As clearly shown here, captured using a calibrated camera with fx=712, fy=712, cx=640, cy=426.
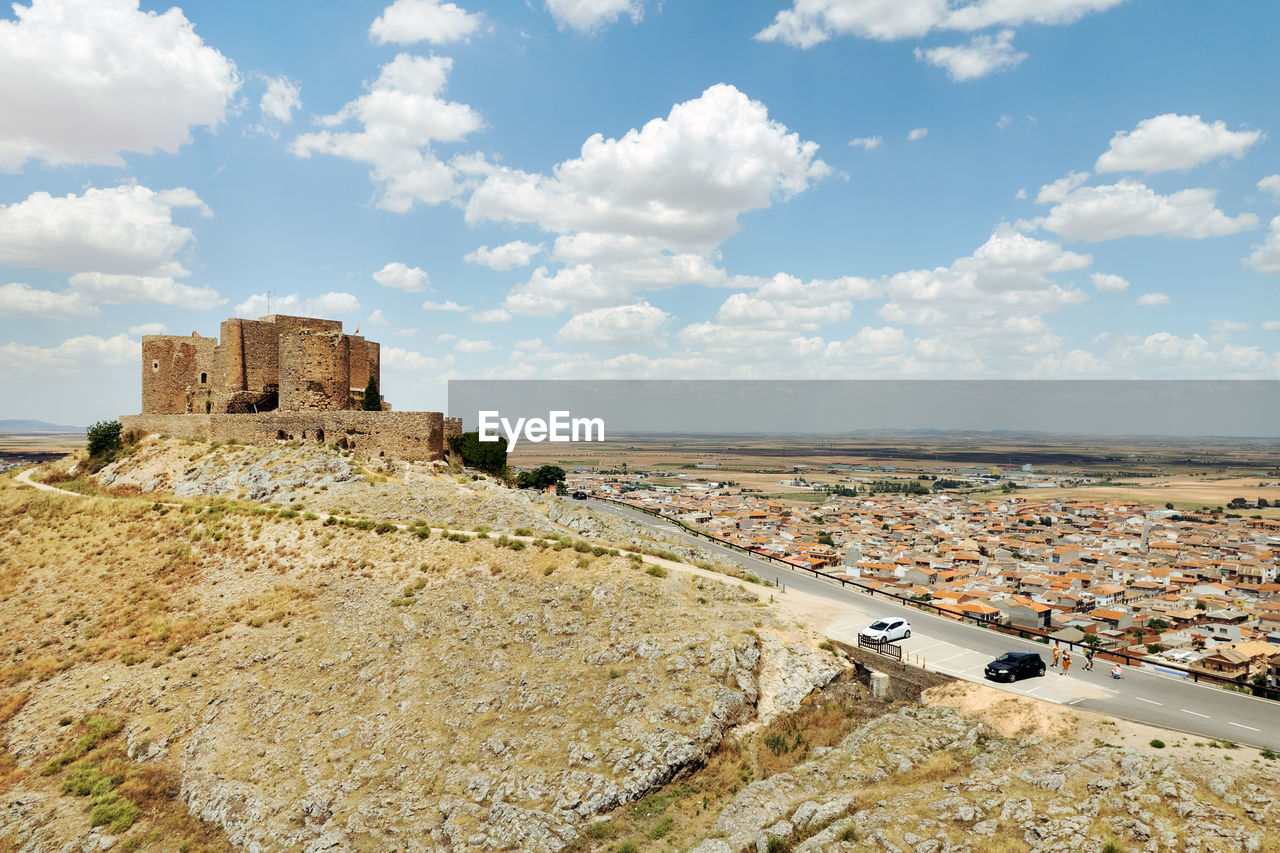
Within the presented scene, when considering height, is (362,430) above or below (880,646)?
above

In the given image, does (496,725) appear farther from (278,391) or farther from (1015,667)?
(278,391)

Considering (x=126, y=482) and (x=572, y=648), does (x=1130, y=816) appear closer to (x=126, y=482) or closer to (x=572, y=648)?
(x=572, y=648)

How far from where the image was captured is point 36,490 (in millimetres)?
39969

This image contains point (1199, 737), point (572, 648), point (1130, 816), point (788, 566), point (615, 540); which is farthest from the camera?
point (788, 566)

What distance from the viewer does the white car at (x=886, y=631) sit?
24875 millimetres

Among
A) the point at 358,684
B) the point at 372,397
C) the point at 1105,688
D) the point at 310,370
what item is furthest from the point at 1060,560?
the point at 358,684

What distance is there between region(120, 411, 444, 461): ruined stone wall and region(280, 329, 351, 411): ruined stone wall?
0.99 m

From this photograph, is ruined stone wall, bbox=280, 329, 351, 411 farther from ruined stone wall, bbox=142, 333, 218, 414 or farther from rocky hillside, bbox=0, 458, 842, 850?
rocky hillside, bbox=0, 458, 842, 850

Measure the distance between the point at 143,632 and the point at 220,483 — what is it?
12631mm

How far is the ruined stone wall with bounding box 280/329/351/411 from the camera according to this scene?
40688 mm

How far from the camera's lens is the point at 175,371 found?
149 feet

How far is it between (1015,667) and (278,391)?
41.8 m

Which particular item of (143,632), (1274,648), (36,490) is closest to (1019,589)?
(1274,648)

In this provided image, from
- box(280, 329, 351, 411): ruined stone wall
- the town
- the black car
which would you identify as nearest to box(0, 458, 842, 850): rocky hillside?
the black car
